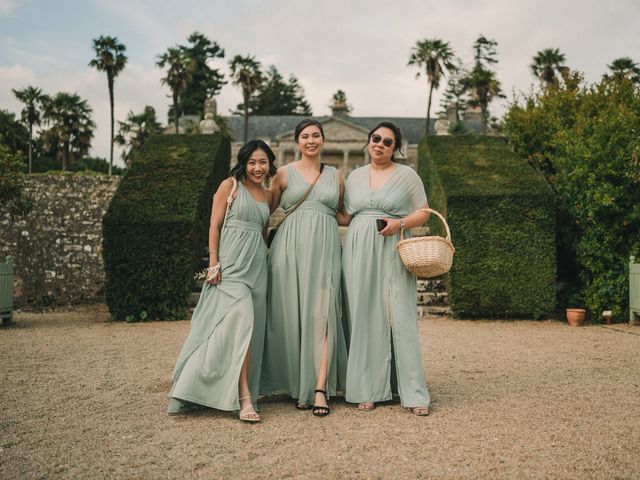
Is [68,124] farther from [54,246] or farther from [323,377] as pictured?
[323,377]

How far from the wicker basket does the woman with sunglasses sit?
0.67 ft

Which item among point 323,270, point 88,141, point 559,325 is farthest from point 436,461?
point 88,141

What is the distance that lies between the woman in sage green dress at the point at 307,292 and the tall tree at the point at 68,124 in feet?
113

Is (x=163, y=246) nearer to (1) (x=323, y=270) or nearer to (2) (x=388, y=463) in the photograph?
(1) (x=323, y=270)

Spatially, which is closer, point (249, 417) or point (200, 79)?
Result: point (249, 417)

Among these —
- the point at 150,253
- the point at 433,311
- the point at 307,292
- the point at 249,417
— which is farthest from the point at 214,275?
the point at 433,311

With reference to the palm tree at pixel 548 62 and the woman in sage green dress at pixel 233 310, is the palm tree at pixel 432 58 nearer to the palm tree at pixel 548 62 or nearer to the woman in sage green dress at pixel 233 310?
the palm tree at pixel 548 62

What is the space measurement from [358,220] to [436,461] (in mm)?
1868

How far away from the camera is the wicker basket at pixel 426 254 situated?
13.3 ft

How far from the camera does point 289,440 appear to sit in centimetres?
351

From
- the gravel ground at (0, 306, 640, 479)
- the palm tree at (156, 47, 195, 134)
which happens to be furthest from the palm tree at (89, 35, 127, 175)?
the gravel ground at (0, 306, 640, 479)

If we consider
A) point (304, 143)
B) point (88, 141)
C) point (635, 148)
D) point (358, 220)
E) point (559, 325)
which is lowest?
point (559, 325)

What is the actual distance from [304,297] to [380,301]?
55 cm

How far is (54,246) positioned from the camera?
12336 mm
